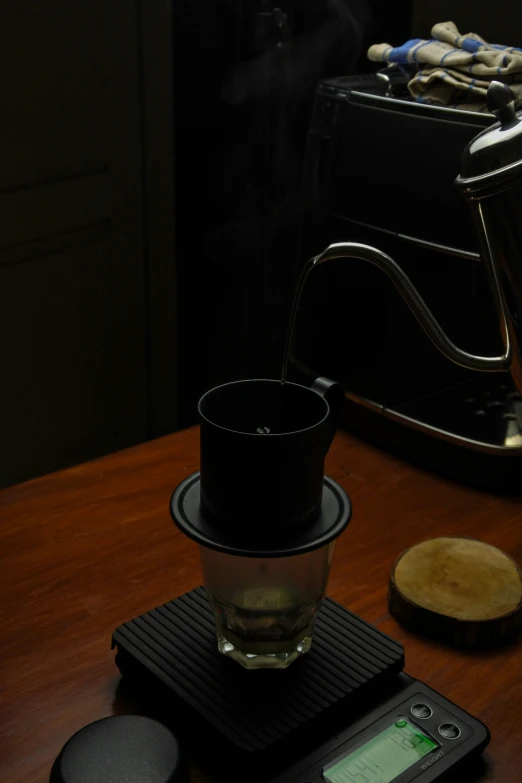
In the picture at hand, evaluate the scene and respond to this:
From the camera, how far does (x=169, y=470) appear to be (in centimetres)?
111

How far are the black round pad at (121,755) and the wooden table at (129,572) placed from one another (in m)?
0.06

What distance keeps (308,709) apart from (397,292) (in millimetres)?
563

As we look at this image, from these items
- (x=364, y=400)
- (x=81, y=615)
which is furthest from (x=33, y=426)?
(x=81, y=615)

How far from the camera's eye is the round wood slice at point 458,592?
84 centimetres

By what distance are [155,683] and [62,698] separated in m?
0.09

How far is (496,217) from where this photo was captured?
0.76 metres

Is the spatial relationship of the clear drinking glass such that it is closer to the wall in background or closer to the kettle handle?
the kettle handle

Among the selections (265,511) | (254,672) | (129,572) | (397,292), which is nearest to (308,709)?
(254,672)

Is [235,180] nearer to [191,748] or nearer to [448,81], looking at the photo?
[448,81]

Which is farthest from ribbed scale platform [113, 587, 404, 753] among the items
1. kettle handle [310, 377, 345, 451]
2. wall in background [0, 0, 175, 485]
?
wall in background [0, 0, 175, 485]

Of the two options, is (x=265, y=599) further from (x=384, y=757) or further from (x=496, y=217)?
(x=496, y=217)

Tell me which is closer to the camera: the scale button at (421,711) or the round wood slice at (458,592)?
the scale button at (421,711)

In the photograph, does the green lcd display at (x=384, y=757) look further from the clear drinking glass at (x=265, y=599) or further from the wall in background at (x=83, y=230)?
the wall in background at (x=83, y=230)

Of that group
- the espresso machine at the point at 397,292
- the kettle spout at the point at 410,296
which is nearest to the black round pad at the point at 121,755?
the kettle spout at the point at 410,296
